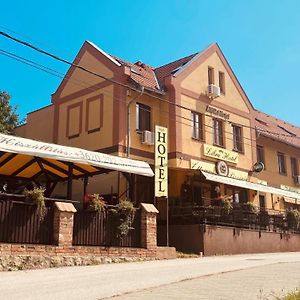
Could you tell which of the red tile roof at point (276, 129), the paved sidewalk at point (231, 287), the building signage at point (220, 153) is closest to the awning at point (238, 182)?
the building signage at point (220, 153)

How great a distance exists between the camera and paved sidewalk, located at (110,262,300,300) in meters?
8.09

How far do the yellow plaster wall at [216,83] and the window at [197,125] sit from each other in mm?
1245

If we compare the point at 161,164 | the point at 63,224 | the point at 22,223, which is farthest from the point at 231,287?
the point at 161,164

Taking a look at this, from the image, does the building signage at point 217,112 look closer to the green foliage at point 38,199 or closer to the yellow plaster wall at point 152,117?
the yellow plaster wall at point 152,117

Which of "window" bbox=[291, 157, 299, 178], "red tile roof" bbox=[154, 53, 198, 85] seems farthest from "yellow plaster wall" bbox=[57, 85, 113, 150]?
"window" bbox=[291, 157, 299, 178]

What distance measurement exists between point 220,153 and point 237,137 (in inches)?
103

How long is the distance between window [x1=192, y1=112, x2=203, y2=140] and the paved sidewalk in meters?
13.0

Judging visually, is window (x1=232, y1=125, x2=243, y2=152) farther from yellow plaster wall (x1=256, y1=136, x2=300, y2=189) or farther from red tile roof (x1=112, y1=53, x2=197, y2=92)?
red tile roof (x1=112, y1=53, x2=197, y2=92)

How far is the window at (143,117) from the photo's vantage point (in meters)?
22.7

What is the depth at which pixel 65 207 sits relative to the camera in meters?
14.1

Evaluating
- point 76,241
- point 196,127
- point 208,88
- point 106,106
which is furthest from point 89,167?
point 208,88

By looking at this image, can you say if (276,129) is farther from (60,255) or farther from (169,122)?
(60,255)

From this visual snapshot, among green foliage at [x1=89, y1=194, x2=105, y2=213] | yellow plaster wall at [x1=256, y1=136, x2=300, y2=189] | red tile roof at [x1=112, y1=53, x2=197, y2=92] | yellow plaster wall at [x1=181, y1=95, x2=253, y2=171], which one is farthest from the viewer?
yellow plaster wall at [x1=256, y1=136, x2=300, y2=189]

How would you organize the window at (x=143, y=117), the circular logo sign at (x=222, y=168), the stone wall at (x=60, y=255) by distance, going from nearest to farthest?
the stone wall at (x=60, y=255)
the window at (x=143, y=117)
the circular logo sign at (x=222, y=168)
